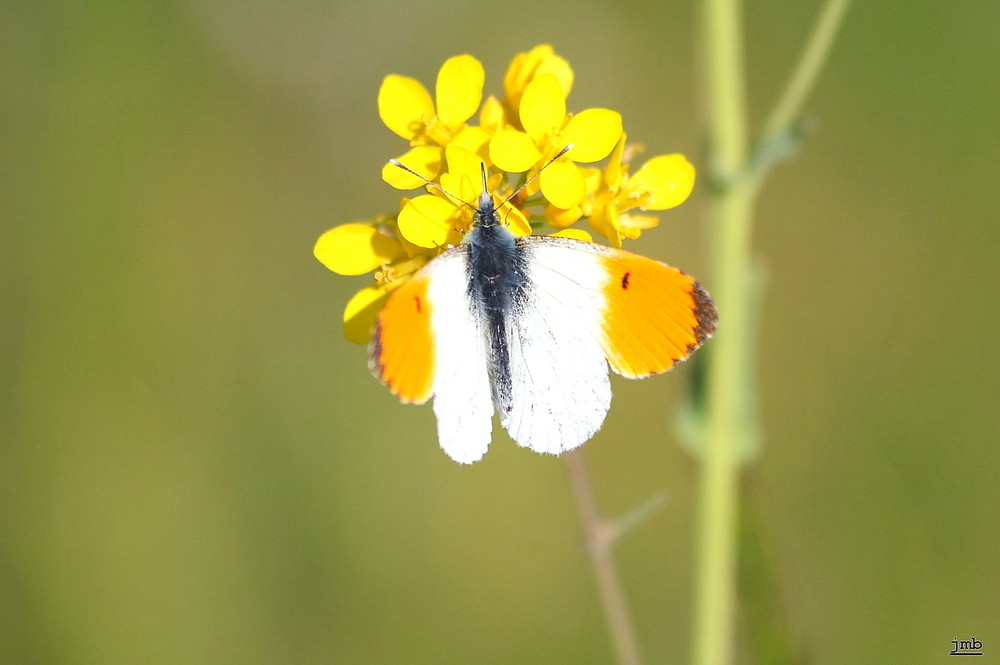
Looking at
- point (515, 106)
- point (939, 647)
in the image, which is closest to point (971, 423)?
point (939, 647)

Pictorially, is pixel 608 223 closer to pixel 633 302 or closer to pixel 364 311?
pixel 633 302

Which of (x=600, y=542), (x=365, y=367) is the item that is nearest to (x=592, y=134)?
(x=600, y=542)

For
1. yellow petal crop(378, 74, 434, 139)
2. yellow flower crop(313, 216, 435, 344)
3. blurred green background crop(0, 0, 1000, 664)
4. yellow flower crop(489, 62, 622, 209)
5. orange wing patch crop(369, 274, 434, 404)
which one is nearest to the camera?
orange wing patch crop(369, 274, 434, 404)

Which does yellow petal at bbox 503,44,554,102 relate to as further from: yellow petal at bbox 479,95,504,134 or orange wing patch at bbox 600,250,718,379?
orange wing patch at bbox 600,250,718,379

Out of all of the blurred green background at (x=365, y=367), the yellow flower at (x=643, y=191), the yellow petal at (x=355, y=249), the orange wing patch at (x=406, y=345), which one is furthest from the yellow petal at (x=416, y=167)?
the blurred green background at (x=365, y=367)

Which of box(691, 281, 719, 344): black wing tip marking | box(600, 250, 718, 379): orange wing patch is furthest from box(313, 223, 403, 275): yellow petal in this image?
box(691, 281, 719, 344): black wing tip marking
